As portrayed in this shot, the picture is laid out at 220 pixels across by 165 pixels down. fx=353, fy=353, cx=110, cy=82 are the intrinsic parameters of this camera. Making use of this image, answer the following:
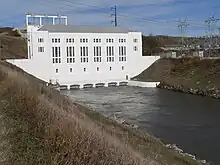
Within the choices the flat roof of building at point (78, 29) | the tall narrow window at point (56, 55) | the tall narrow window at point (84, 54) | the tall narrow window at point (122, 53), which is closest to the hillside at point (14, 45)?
the flat roof of building at point (78, 29)

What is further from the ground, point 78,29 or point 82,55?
point 78,29

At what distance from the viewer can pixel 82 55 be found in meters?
29.5

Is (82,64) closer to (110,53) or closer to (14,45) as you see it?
(110,53)

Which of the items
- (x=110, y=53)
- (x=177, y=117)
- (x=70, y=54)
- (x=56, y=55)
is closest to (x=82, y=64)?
(x=70, y=54)

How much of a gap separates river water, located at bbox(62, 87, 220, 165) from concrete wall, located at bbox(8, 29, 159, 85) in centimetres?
797

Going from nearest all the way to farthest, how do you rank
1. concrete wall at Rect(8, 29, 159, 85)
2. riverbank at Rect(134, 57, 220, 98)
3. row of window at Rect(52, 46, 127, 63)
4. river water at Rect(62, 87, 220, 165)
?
river water at Rect(62, 87, 220, 165) → riverbank at Rect(134, 57, 220, 98) → concrete wall at Rect(8, 29, 159, 85) → row of window at Rect(52, 46, 127, 63)

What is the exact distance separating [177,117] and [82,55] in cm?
1649

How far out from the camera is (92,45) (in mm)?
29891

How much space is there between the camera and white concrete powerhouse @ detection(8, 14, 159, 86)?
27969 mm

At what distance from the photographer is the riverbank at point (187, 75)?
2253 centimetres

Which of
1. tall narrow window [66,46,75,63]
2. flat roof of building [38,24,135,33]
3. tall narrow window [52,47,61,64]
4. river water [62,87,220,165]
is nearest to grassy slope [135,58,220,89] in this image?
river water [62,87,220,165]

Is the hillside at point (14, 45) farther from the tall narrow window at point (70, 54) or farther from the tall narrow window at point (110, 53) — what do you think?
the tall narrow window at point (110, 53)

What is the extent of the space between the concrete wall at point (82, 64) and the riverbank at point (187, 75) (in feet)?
4.28

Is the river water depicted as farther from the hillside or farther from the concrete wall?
the hillside
